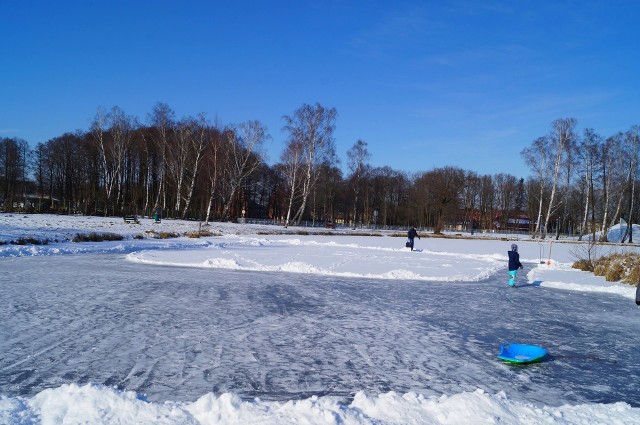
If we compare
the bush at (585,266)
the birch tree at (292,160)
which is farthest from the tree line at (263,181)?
the bush at (585,266)

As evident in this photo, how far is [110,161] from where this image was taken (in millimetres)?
57938

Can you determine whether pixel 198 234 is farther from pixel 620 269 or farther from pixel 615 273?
pixel 620 269

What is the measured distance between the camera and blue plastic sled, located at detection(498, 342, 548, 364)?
5.93 meters

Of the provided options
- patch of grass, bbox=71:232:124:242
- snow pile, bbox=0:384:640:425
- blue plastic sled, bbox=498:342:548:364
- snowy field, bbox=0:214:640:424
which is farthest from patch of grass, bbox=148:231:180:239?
blue plastic sled, bbox=498:342:548:364

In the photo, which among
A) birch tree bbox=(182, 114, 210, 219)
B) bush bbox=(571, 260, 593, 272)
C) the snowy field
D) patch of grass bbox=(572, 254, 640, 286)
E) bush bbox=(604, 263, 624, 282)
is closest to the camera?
the snowy field

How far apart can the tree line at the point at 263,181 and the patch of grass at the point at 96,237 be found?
14409 millimetres

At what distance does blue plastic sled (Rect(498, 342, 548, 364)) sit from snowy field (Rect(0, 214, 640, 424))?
0.12 metres

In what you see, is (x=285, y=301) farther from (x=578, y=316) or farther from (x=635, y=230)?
(x=635, y=230)

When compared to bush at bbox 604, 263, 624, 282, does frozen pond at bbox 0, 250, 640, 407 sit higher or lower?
lower

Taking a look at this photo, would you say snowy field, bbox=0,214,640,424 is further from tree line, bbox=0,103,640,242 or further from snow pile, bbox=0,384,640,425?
tree line, bbox=0,103,640,242

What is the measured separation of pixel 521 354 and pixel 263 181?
80.9 m

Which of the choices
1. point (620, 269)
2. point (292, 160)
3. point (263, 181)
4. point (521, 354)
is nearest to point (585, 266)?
A: point (620, 269)

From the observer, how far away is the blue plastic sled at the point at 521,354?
593 cm

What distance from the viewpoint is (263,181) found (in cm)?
8550
